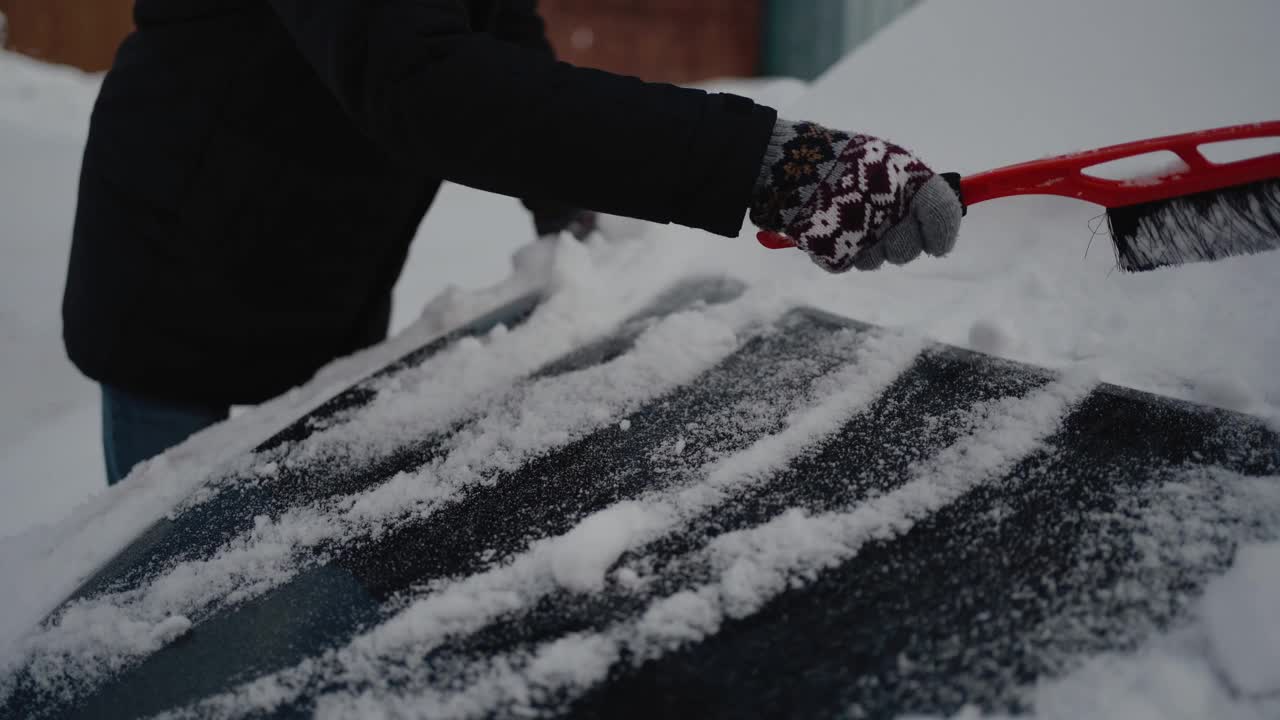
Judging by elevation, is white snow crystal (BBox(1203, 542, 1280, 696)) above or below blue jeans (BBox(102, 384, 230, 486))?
above

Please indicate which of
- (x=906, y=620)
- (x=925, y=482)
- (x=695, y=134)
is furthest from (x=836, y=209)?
(x=906, y=620)

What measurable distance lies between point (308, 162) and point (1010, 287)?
91cm

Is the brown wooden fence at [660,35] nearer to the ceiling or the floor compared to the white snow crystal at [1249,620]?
nearer to the ceiling

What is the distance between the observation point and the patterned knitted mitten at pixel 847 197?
666mm

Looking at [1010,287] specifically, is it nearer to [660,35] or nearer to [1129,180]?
[1129,180]

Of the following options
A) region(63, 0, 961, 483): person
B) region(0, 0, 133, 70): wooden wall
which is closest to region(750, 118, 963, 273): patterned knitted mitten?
region(63, 0, 961, 483): person

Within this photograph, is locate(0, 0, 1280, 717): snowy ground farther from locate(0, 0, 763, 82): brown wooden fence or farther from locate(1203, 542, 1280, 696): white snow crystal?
locate(0, 0, 763, 82): brown wooden fence

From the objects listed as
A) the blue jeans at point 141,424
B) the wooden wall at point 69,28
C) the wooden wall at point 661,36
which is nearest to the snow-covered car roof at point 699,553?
the blue jeans at point 141,424

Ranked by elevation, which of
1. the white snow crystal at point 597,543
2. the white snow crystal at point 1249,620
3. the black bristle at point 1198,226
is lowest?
the white snow crystal at point 597,543

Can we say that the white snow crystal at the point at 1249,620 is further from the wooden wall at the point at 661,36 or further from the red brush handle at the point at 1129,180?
the wooden wall at the point at 661,36

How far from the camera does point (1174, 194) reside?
746 millimetres

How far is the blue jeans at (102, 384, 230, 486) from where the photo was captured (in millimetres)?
1088

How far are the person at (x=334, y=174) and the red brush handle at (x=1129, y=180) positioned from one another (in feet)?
0.33

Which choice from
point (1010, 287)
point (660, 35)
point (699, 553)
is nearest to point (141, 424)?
point (699, 553)
